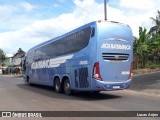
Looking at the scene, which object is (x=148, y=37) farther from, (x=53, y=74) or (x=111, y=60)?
(x=111, y=60)

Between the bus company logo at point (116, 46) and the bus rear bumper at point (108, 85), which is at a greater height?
the bus company logo at point (116, 46)

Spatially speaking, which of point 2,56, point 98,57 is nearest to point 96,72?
point 98,57

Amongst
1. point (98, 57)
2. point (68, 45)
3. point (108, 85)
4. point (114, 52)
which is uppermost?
point (68, 45)

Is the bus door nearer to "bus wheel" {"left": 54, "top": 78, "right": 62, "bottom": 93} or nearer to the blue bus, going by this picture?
the blue bus

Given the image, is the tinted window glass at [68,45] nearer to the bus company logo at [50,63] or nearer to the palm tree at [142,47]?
the bus company logo at [50,63]

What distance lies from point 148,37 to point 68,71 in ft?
77.5

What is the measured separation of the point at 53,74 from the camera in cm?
1958

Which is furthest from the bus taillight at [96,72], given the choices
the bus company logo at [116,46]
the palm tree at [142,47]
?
the palm tree at [142,47]

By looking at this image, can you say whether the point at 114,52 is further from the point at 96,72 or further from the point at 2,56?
the point at 2,56

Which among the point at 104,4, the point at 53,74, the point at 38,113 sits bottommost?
the point at 38,113

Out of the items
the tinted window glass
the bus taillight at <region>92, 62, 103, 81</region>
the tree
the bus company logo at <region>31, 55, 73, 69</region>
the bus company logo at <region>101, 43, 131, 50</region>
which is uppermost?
the tree

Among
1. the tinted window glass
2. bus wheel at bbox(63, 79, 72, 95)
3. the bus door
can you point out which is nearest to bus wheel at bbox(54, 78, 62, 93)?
bus wheel at bbox(63, 79, 72, 95)

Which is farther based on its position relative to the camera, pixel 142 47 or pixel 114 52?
pixel 142 47

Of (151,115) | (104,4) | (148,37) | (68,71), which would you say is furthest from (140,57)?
(151,115)
